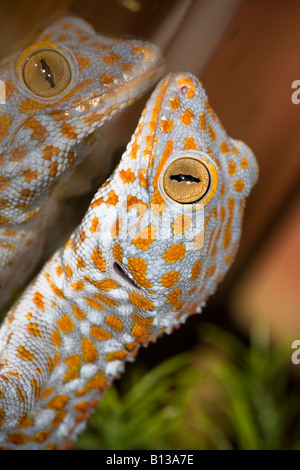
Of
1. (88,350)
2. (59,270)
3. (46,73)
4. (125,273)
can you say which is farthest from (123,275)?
(46,73)

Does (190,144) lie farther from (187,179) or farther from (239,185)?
(239,185)

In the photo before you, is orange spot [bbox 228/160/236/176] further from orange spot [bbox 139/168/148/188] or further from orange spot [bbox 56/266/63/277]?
orange spot [bbox 56/266/63/277]

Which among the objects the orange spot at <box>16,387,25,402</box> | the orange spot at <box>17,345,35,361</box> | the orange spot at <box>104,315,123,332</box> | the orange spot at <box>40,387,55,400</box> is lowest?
the orange spot at <box>40,387,55,400</box>

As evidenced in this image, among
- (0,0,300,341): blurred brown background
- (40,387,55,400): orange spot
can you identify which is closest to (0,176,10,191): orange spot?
(0,0,300,341): blurred brown background

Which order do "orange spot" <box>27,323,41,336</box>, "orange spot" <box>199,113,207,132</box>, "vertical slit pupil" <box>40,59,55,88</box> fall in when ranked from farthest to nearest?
"orange spot" <box>27,323,41,336</box> → "orange spot" <box>199,113,207,132</box> → "vertical slit pupil" <box>40,59,55,88</box>

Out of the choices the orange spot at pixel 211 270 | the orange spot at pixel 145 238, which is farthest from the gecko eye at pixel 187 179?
the orange spot at pixel 211 270
